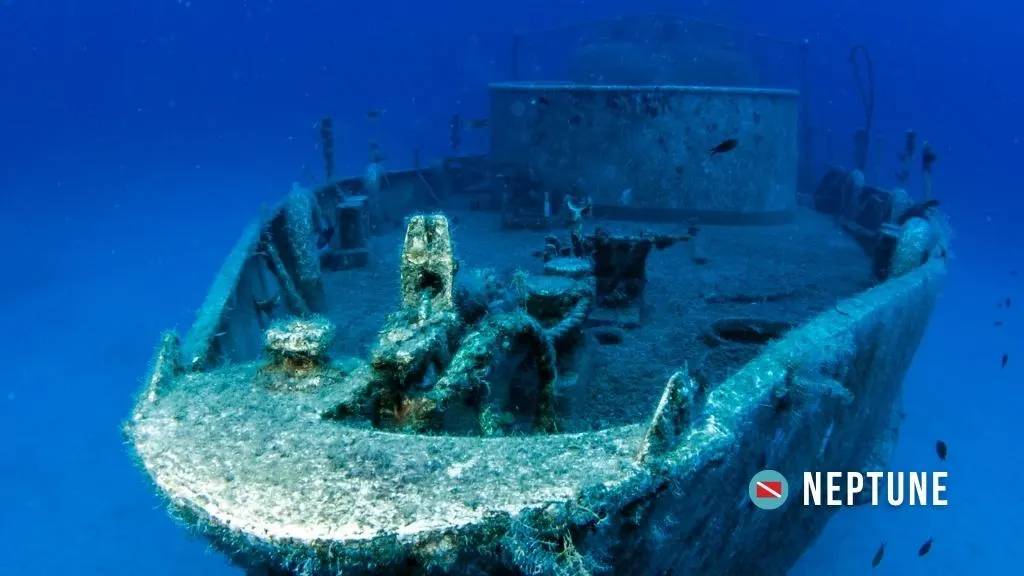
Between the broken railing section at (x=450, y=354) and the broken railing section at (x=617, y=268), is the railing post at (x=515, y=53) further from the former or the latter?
the broken railing section at (x=450, y=354)

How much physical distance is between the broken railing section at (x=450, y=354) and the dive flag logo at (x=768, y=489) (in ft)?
3.48

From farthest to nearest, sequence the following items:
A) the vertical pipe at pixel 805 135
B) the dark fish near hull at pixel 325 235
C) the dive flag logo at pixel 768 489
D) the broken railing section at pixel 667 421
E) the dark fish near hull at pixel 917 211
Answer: the vertical pipe at pixel 805 135 < the dark fish near hull at pixel 917 211 < the dark fish near hull at pixel 325 235 < the dive flag logo at pixel 768 489 < the broken railing section at pixel 667 421

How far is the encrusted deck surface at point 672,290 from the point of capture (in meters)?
4.91

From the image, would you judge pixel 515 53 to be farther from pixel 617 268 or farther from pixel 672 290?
pixel 617 268

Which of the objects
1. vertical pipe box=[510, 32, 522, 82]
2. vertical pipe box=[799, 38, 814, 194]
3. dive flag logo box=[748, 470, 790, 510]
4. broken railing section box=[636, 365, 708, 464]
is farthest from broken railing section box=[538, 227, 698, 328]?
vertical pipe box=[510, 32, 522, 82]

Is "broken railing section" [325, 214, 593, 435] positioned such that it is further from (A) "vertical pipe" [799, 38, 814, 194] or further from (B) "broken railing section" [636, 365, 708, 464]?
(A) "vertical pipe" [799, 38, 814, 194]

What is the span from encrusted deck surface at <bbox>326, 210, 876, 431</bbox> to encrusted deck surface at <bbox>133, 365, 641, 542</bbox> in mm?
1753

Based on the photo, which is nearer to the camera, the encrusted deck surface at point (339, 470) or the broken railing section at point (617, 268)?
the encrusted deck surface at point (339, 470)

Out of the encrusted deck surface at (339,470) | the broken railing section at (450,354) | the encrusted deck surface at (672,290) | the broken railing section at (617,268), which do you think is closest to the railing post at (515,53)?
the encrusted deck surface at (672,290)

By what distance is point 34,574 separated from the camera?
10.4 meters

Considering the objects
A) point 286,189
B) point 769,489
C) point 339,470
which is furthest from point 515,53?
point 286,189

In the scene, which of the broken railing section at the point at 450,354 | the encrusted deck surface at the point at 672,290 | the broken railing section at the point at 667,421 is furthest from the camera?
the encrusted deck surface at the point at 672,290

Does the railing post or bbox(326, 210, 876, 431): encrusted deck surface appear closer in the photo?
bbox(326, 210, 876, 431): encrusted deck surface

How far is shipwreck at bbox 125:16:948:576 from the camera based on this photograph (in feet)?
7.00
